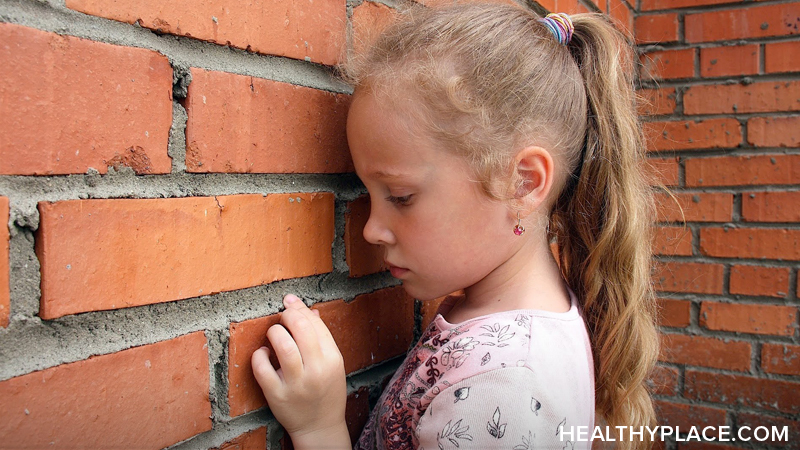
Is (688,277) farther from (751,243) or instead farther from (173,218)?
(173,218)

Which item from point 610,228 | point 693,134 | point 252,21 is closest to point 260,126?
point 252,21

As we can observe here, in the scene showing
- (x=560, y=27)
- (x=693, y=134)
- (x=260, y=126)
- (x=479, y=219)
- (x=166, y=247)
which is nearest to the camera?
(x=166, y=247)

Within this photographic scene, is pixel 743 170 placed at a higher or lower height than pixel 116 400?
higher

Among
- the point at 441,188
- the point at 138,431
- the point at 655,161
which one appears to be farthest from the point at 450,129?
the point at 655,161

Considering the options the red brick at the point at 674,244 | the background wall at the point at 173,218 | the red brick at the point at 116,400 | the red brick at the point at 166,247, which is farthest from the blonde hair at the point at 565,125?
the red brick at the point at 674,244

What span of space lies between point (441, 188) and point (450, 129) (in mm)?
90

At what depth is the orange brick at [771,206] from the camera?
6.63ft

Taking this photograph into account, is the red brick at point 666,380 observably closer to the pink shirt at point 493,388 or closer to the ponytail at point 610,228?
the ponytail at point 610,228

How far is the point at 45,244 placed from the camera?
590 mm

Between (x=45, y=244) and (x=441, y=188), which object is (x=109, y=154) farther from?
(x=441, y=188)

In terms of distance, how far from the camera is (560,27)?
3.43 feet

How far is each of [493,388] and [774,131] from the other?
5.86 feet

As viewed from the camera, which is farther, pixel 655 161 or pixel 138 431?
pixel 655 161

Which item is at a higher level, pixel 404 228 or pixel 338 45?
pixel 338 45
